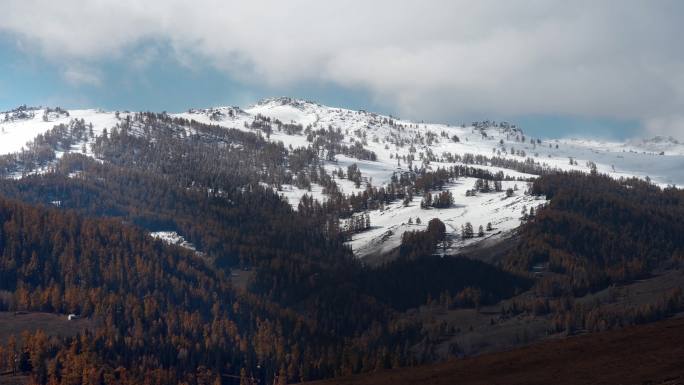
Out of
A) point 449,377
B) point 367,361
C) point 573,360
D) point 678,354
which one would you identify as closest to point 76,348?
point 367,361

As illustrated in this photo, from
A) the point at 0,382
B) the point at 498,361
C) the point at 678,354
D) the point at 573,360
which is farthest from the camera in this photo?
the point at 0,382

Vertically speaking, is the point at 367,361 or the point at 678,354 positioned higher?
the point at 678,354

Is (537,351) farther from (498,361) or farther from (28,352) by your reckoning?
(28,352)

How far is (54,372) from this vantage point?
17900cm

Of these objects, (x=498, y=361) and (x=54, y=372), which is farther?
(x=54, y=372)

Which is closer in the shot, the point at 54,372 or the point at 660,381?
the point at 660,381

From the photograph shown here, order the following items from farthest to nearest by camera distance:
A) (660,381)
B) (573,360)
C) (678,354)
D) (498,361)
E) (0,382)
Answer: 1. (0,382)
2. (498,361)
3. (573,360)
4. (678,354)
5. (660,381)

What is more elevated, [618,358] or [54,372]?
[618,358]

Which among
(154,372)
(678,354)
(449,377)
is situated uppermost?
(678,354)

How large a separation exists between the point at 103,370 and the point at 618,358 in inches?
5801

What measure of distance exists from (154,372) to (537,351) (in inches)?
5342

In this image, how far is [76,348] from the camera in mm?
199375

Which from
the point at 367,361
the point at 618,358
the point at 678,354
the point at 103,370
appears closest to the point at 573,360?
the point at 618,358

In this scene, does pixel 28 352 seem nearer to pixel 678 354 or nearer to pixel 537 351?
pixel 537 351
